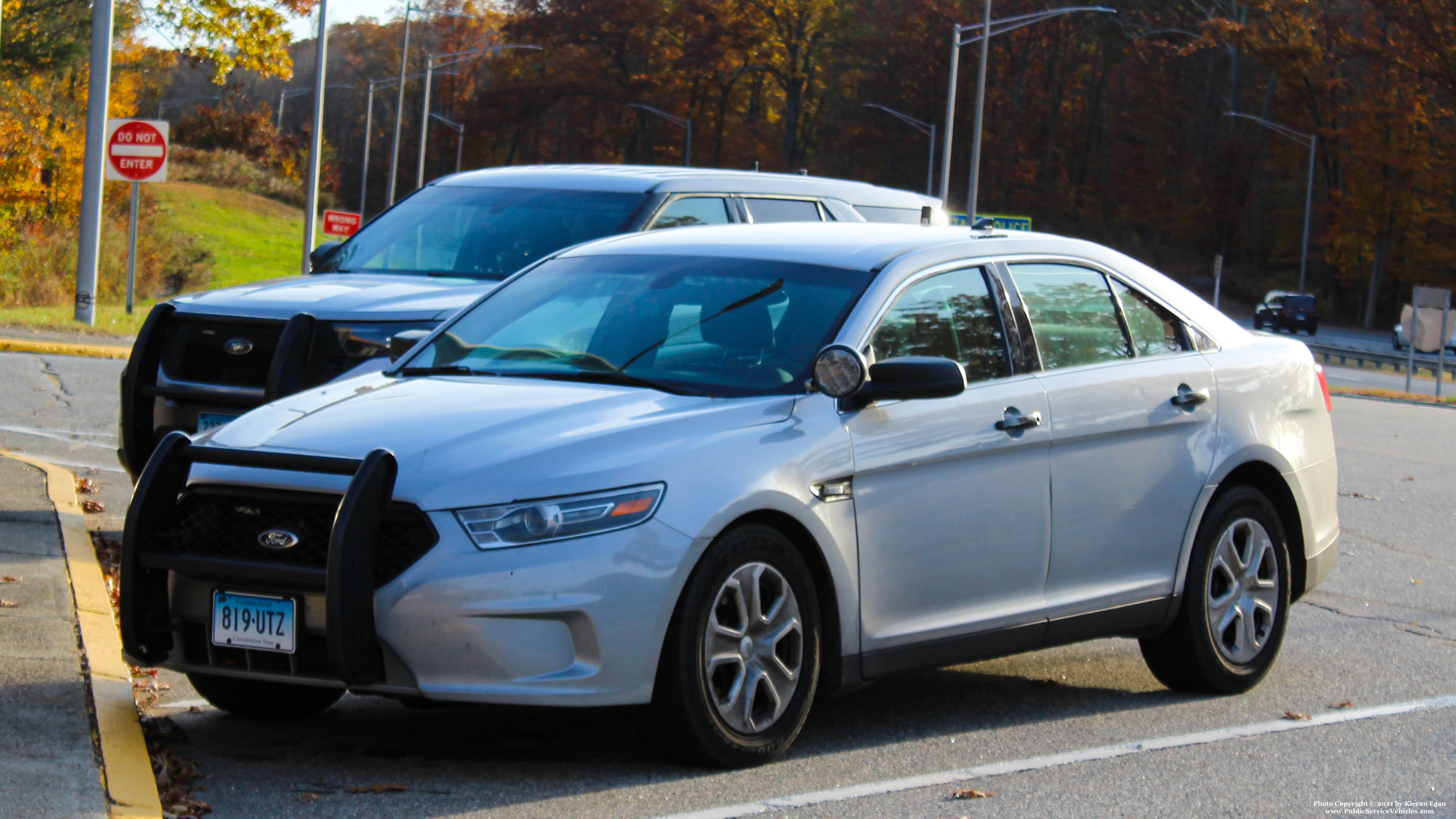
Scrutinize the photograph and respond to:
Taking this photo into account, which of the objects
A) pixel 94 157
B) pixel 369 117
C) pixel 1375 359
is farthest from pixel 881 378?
pixel 369 117

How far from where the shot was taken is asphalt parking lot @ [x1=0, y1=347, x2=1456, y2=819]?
5.05 m

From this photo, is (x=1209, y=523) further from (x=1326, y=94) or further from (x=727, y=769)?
(x=1326, y=94)

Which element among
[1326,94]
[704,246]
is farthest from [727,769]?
[1326,94]

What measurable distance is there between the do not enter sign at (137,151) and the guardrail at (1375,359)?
1234 inches

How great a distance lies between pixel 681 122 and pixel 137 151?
61845 mm

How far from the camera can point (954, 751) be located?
5867 millimetres

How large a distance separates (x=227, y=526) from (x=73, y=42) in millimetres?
38245

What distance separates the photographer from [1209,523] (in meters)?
6.87

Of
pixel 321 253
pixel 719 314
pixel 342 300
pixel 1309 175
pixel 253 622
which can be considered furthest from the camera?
pixel 1309 175

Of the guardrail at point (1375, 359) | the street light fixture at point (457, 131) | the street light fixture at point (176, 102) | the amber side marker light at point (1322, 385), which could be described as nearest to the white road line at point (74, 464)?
the amber side marker light at point (1322, 385)

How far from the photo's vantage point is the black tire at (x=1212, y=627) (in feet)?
22.4

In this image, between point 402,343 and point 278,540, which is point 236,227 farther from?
point 278,540

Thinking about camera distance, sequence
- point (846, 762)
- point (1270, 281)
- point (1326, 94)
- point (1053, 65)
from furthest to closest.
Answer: point (1053, 65)
point (1270, 281)
point (1326, 94)
point (846, 762)

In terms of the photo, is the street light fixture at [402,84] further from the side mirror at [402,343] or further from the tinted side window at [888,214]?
the side mirror at [402,343]
